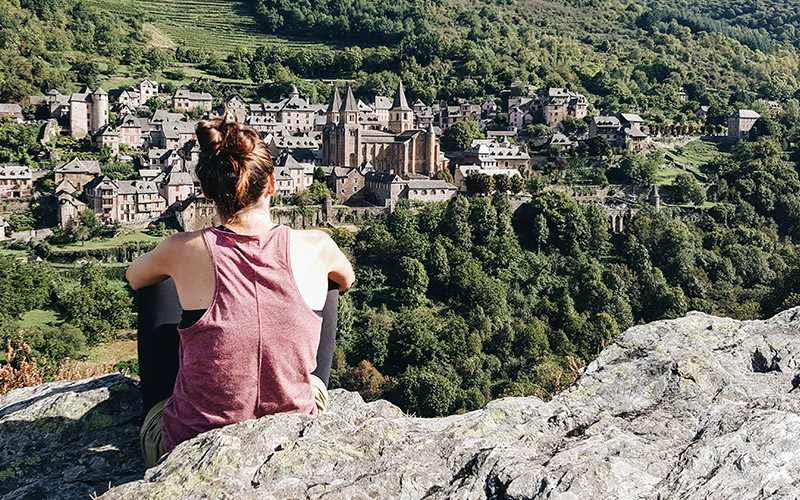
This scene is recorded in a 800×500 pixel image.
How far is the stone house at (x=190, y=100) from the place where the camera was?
204 ft

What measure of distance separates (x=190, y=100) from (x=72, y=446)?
62644 mm

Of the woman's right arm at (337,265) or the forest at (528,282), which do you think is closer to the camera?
the woman's right arm at (337,265)

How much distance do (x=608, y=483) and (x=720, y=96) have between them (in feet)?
268

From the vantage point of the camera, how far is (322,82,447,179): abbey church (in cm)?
5188

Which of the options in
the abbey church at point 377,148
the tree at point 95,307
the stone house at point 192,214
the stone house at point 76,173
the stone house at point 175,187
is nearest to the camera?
the tree at point 95,307

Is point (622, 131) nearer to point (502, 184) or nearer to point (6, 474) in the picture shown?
point (502, 184)

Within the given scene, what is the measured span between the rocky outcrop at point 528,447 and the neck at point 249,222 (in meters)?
0.84

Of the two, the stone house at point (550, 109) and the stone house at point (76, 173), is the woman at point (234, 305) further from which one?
the stone house at point (550, 109)

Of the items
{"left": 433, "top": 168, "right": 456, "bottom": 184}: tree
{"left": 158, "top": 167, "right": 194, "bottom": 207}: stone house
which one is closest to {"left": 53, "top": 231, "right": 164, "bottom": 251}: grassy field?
{"left": 158, "top": 167, "right": 194, "bottom": 207}: stone house

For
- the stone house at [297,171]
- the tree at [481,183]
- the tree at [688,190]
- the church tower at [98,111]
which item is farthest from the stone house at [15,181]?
the tree at [688,190]

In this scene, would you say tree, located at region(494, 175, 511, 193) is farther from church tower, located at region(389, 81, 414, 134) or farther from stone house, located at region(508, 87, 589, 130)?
stone house, located at region(508, 87, 589, 130)

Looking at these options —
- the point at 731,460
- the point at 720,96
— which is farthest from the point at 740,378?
the point at 720,96

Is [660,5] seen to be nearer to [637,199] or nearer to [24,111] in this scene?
[637,199]

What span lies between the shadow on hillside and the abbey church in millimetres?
47595
